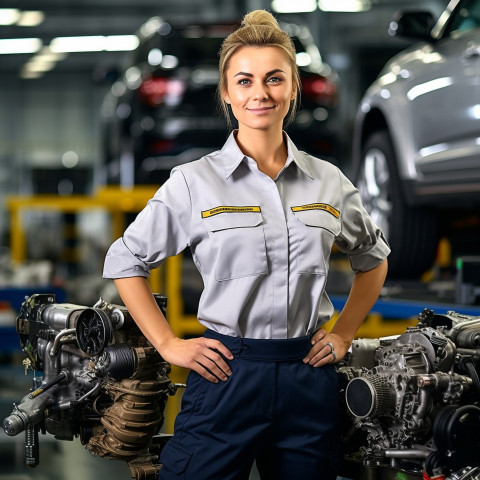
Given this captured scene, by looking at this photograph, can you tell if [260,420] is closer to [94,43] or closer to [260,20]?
[260,20]

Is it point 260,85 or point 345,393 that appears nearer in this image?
point 260,85

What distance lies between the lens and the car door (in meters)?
3.66

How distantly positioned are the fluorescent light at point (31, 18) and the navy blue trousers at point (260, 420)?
1905 centimetres

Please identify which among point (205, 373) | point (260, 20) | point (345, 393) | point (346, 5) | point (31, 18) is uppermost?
point (31, 18)

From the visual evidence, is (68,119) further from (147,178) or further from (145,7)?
(147,178)

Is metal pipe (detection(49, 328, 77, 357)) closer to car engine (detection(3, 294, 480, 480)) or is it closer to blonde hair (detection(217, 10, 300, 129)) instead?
car engine (detection(3, 294, 480, 480))

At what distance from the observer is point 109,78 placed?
9.35 metres

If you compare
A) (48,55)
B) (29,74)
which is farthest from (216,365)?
(29,74)

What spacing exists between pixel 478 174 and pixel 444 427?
1.93 m

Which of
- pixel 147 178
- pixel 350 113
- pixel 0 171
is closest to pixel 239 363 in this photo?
pixel 147 178

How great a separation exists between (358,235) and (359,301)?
0.17 meters

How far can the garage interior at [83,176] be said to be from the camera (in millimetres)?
4051

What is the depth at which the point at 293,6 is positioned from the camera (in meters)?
16.8

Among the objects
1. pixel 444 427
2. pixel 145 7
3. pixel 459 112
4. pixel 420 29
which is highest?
pixel 145 7
